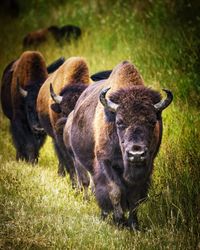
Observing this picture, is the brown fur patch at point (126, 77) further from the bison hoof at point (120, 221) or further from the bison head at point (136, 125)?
the bison hoof at point (120, 221)

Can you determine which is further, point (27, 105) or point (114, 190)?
point (27, 105)

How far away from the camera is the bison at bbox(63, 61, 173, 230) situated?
6827 mm

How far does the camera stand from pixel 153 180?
318 inches

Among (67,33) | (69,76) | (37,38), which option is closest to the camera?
(69,76)

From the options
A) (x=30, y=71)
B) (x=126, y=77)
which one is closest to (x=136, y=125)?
(x=126, y=77)

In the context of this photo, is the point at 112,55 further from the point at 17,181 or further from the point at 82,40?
the point at 17,181

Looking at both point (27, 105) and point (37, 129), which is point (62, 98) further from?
point (27, 105)

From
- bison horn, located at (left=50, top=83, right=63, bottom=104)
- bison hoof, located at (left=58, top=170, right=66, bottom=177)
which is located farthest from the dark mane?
bison hoof, located at (left=58, top=170, right=66, bottom=177)

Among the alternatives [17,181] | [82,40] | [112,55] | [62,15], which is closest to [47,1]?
[62,15]

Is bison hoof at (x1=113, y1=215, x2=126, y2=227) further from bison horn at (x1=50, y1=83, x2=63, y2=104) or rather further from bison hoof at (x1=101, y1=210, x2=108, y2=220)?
bison horn at (x1=50, y1=83, x2=63, y2=104)

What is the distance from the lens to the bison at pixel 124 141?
22.4ft

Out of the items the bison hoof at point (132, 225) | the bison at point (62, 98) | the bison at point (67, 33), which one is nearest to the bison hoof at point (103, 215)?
the bison hoof at point (132, 225)

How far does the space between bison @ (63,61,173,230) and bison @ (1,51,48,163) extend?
4787 millimetres

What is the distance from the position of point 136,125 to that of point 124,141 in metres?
0.21
